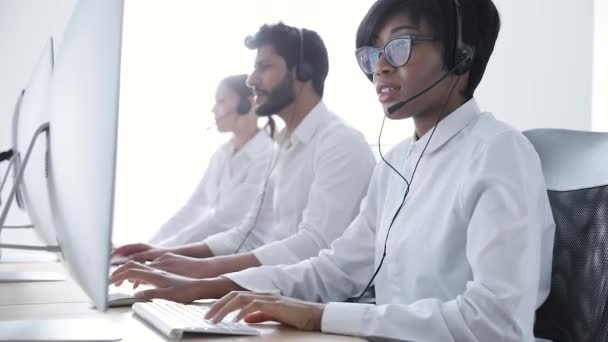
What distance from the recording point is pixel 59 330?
1.02 m

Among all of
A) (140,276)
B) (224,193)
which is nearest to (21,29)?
(224,193)

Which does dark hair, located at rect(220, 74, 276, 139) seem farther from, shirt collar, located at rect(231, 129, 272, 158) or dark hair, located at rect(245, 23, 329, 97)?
dark hair, located at rect(245, 23, 329, 97)

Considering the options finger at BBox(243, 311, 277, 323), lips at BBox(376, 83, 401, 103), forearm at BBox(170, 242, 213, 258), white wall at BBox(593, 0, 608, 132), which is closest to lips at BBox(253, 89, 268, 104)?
forearm at BBox(170, 242, 213, 258)

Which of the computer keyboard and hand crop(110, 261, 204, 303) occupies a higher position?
the computer keyboard

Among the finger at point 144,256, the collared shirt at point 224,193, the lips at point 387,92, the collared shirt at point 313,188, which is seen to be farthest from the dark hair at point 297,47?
the lips at point 387,92

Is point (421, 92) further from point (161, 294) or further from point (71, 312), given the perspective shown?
point (71, 312)

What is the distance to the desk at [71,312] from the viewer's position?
3.40ft

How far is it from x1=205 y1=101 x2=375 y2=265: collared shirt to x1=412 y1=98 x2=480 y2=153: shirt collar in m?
0.72

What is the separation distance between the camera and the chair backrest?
1.20m

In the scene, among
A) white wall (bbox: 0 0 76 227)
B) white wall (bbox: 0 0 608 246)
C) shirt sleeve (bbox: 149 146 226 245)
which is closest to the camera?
shirt sleeve (bbox: 149 146 226 245)

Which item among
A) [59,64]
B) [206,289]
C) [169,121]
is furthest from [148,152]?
[59,64]

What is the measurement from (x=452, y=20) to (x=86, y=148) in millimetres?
746

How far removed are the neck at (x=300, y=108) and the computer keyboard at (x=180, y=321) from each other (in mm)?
1200

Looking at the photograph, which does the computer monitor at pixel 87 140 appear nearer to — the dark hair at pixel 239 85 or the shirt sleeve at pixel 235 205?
Result: the shirt sleeve at pixel 235 205
